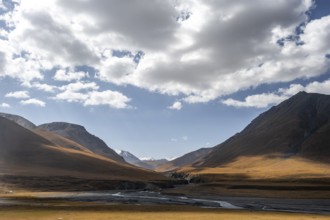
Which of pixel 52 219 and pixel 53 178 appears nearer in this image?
pixel 52 219

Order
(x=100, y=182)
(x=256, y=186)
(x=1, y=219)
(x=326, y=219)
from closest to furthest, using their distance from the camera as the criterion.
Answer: (x=1, y=219) < (x=326, y=219) < (x=256, y=186) < (x=100, y=182)

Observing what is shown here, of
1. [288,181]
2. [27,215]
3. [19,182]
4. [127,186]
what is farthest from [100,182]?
[27,215]

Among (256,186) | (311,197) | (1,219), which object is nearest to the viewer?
(1,219)

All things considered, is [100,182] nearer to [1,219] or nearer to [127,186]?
[127,186]

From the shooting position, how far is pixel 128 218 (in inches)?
2056

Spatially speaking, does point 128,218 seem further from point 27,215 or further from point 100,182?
point 100,182

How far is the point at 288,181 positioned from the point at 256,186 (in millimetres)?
31882

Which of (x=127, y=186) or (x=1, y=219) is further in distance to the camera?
(x=127, y=186)

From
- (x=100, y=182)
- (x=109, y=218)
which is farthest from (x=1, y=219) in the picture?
(x=100, y=182)

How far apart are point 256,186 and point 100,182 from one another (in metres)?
70.1

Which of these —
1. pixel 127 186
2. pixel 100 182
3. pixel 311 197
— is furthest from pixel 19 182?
pixel 311 197

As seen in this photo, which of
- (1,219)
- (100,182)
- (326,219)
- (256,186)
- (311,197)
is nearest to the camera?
(1,219)

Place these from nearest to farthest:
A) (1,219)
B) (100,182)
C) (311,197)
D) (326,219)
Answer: (1,219), (326,219), (311,197), (100,182)

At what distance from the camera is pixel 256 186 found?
161 metres
